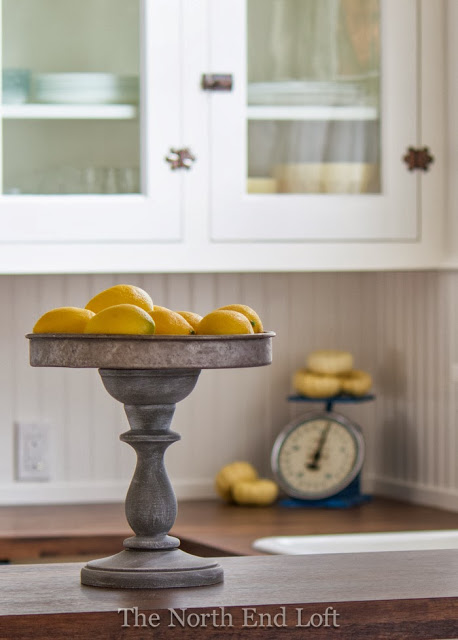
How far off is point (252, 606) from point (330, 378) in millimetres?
1418

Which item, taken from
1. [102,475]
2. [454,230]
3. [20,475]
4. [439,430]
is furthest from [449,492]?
[20,475]

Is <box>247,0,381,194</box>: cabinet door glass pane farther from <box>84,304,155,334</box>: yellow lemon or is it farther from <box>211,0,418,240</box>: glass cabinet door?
<box>84,304,155,334</box>: yellow lemon

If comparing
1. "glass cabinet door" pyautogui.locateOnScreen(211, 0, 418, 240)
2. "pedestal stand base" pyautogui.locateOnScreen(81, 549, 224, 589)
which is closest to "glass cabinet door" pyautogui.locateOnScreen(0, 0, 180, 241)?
"glass cabinet door" pyautogui.locateOnScreen(211, 0, 418, 240)

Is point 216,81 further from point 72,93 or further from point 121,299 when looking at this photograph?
point 121,299

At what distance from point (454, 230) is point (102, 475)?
0.93 meters

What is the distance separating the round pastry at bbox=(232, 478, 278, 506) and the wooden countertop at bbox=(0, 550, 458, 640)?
123 cm

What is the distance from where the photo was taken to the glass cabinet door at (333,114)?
217 cm

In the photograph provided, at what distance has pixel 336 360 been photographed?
2.37 metres

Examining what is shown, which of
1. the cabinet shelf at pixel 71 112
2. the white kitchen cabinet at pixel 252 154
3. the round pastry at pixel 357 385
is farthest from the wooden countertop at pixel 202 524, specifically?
the cabinet shelf at pixel 71 112

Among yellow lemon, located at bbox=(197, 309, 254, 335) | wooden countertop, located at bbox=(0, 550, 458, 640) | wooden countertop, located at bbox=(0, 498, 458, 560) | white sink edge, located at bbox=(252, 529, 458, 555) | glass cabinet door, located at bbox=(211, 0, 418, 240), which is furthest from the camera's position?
glass cabinet door, located at bbox=(211, 0, 418, 240)

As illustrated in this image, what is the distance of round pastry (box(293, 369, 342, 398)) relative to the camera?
234 cm

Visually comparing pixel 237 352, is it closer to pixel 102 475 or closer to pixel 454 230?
pixel 454 230

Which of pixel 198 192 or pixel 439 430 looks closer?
pixel 198 192

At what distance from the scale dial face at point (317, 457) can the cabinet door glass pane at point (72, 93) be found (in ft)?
2.11
